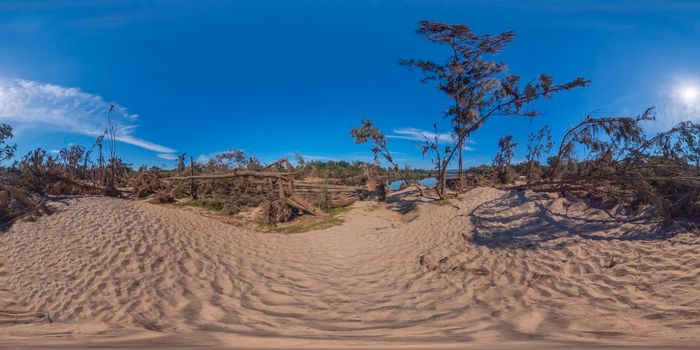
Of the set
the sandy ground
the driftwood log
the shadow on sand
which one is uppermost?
the driftwood log

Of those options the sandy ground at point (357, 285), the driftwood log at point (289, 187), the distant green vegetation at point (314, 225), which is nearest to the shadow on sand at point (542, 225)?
the sandy ground at point (357, 285)

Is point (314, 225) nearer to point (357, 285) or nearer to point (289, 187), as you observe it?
point (289, 187)

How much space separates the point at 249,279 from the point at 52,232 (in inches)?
177

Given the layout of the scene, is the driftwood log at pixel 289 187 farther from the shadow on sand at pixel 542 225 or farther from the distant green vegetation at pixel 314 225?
the shadow on sand at pixel 542 225

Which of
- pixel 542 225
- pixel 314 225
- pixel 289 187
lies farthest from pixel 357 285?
pixel 289 187

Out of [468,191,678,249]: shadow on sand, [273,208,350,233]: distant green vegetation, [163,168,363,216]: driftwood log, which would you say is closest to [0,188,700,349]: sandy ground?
[468,191,678,249]: shadow on sand

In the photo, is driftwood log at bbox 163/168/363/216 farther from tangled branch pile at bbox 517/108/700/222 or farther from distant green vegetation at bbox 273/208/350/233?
tangled branch pile at bbox 517/108/700/222

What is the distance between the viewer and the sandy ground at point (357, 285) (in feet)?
12.0

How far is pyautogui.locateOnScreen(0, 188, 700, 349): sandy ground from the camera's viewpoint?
367cm

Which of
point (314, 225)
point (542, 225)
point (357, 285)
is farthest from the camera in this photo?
point (314, 225)

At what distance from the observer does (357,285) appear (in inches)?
240

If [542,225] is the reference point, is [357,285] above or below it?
below

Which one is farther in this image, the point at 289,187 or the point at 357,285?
the point at 289,187

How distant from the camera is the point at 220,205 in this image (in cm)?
1308
